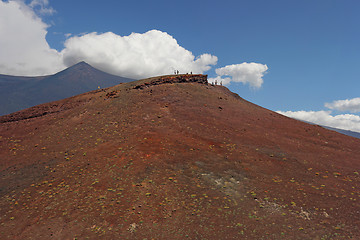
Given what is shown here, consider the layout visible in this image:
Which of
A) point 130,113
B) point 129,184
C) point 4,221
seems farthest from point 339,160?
point 4,221

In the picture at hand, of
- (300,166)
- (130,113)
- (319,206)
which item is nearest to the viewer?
(319,206)

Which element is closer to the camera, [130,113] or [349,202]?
[349,202]

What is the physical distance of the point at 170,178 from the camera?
15992 mm

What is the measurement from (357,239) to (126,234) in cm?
1265

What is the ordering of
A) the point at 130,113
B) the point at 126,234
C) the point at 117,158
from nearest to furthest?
1. the point at 126,234
2. the point at 117,158
3. the point at 130,113

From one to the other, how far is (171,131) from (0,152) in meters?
19.5

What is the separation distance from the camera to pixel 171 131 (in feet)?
81.7

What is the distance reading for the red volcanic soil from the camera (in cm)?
1179

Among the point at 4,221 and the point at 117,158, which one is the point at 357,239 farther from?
the point at 4,221

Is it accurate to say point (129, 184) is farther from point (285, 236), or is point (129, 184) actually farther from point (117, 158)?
point (285, 236)

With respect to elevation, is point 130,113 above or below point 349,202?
above

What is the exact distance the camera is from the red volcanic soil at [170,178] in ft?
38.7

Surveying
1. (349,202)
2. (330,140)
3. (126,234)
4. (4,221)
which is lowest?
(4,221)

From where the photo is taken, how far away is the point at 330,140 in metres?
31.3
